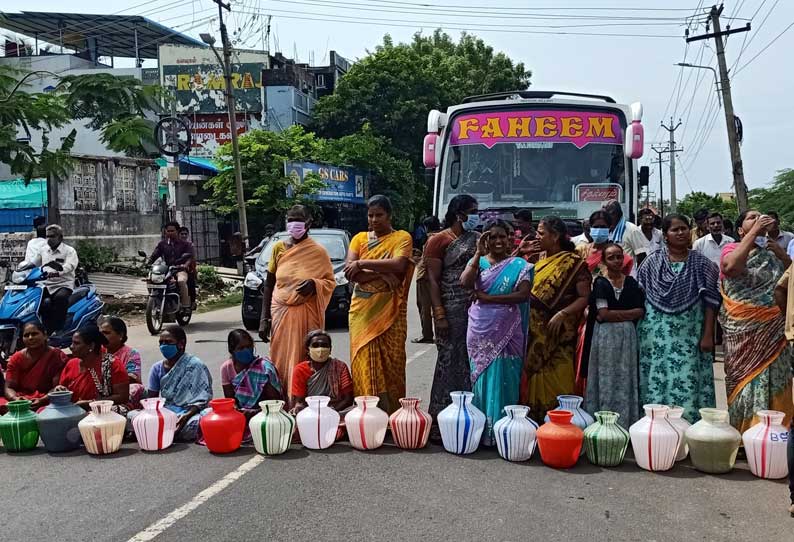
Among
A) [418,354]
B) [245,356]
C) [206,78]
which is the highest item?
[206,78]

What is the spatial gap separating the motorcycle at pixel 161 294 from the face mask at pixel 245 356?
6.17 metres

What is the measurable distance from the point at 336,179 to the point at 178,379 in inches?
923

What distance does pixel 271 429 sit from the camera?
5.14 meters

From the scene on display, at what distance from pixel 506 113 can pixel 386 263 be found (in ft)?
16.8

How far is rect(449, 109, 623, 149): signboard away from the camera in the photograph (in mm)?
9930

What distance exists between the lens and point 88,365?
18.9ft

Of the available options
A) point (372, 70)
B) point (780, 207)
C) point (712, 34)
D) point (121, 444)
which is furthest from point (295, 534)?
point (372, 70)

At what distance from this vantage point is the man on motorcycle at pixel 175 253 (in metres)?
12.0

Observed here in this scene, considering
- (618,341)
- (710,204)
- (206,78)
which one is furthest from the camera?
(710,204)

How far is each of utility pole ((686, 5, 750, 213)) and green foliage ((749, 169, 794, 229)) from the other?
5.51 metres

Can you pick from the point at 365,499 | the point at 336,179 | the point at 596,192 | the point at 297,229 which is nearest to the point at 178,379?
the point at 297,229

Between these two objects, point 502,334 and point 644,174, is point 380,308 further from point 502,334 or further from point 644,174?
point 644,174

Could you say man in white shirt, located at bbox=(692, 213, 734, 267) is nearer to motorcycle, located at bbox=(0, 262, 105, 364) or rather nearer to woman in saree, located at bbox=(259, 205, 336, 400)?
woman in saree, located at bbox=(259, 205, 336, 400)

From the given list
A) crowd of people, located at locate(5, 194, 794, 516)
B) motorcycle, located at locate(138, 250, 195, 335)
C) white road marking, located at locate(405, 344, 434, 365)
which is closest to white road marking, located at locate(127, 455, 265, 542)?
crowd of people, located at locate(5, 194, 794, 516)
